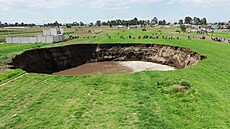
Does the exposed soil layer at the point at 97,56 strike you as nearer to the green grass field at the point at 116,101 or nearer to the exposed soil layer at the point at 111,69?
the exposed soil layer at the point at 111,69

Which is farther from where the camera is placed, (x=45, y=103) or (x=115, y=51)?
(x=115, y=51)

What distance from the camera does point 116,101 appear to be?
16719 mm

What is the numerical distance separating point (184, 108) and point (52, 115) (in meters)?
8.52

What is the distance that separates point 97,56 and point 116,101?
124 feet

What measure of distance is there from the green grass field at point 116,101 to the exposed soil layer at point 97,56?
13573mm

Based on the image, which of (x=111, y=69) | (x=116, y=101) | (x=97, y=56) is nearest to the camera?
(x=116, y=101)

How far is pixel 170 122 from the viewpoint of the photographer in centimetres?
1297

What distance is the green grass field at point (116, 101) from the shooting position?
13.3 metres

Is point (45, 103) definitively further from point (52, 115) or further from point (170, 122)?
point (170, 122)

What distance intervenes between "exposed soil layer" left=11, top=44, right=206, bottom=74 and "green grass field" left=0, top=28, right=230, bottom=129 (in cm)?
1357

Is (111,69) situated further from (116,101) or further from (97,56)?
(116,101)

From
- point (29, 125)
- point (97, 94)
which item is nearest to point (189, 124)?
point (97, 94)

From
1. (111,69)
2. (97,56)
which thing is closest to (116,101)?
(111,69)

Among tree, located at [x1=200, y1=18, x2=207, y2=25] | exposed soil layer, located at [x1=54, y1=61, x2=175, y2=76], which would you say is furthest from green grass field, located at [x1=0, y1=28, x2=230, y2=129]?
tree, located at [x1=200, y1=18, x2=207, y2=25]
